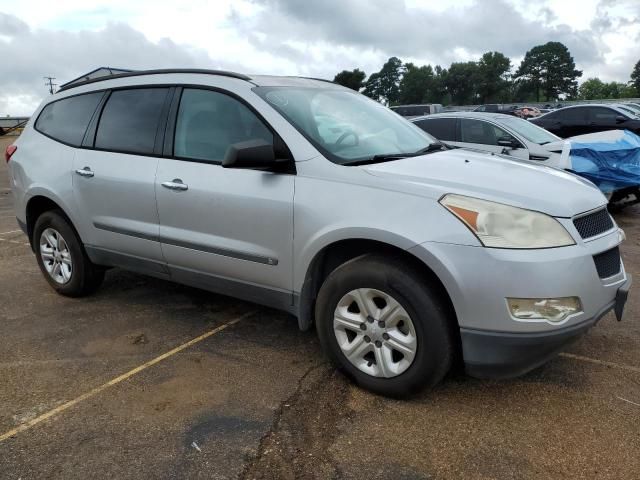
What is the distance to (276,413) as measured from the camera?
9.75 feet

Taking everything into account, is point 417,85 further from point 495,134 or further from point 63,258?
point 63,258

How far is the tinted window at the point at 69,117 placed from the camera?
14.8 ft

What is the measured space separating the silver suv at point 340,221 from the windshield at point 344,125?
15 millimetres

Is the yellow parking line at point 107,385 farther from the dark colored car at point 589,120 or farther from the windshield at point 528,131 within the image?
the dark colored car at point 589,120

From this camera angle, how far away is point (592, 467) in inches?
98.3

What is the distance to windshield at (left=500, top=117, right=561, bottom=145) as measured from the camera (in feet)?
28.5

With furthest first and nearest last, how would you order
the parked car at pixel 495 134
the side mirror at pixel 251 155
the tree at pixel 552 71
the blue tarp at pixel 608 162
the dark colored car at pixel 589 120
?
the tree at pixel 552 71
the dark colored car at pixel 589 120
the parked car at pixel 495 134
the blue tarp at pixel 608 162
the side mirror at pixel 251 155

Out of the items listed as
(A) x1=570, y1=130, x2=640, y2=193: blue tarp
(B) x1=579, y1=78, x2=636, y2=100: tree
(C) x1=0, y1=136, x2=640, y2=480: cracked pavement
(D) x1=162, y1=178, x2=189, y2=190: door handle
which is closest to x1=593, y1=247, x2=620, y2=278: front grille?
(C) x1=0, y1=136, x2=640, y2=480: cracked pavement

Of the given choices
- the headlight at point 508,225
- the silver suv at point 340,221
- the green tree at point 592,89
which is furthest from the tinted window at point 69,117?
the green tree at point 592,89

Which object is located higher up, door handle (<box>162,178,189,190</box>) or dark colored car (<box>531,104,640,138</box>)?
dark colored car (<box>531,104,640,138</box>)

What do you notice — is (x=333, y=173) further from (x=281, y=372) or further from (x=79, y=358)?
(x=79, y=358)

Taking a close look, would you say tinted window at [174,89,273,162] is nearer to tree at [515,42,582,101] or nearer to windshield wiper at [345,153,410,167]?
windshield wiper at [345,153,410,167]

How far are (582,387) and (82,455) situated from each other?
8.69ft

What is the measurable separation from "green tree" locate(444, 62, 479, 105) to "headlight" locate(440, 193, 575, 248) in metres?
118
